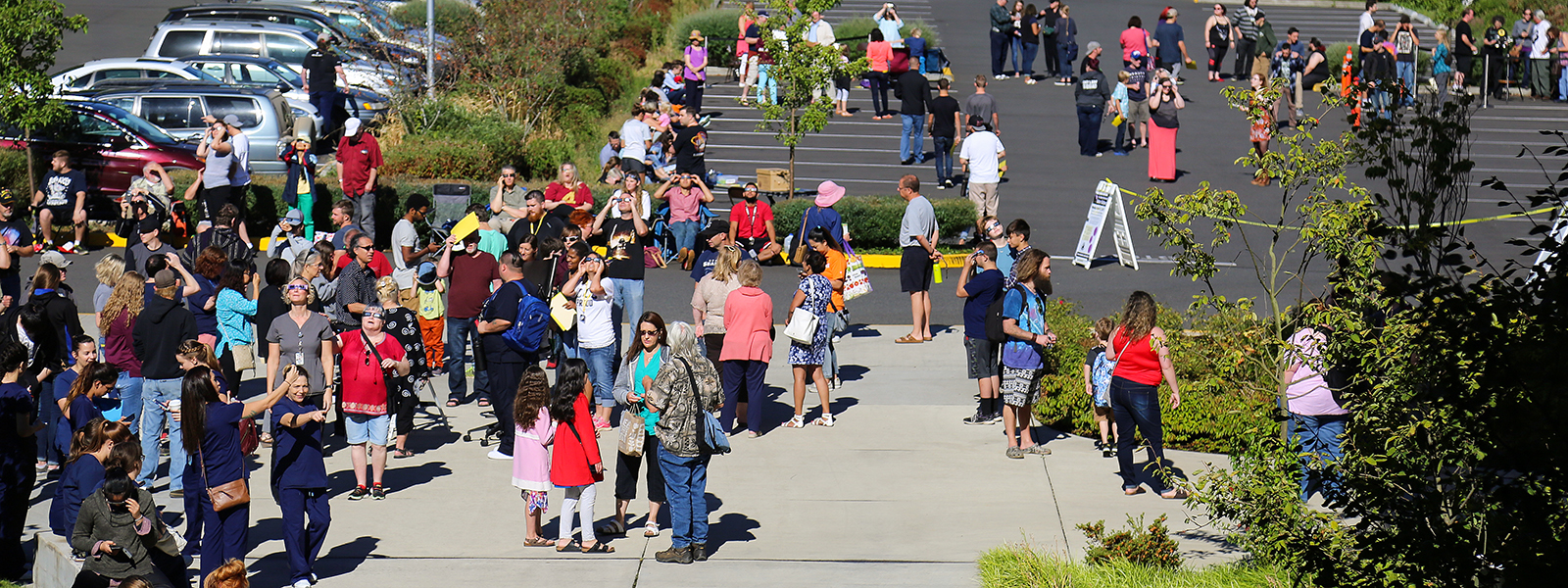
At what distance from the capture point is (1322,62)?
84.6 ft

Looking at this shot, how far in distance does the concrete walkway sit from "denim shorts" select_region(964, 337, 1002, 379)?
53cm

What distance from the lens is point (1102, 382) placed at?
10.8 meters

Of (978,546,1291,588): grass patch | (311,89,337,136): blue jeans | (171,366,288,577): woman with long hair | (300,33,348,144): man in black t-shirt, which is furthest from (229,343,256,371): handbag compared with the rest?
(311,89,337,136): blue jeans

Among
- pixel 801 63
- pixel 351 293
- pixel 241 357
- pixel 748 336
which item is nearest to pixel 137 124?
pixel 801 63

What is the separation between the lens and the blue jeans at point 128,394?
35.0 ft

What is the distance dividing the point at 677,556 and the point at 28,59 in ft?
46.3

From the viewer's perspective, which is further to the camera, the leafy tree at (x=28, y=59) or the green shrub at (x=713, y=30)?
the green shrub at (x=713, y=30)

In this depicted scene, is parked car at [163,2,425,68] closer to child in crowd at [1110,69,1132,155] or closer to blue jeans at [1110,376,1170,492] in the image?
child in crowd at [1110,69,1132,155]

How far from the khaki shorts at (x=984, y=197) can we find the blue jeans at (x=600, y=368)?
8.70 metres

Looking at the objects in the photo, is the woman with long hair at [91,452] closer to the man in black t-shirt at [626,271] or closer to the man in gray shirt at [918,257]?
the man in black t-shirt at [626,271]

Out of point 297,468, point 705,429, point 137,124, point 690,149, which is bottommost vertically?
point 297,468

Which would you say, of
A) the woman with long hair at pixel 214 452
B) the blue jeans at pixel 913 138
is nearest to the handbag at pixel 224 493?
the woman with long hair at pixel 214 452

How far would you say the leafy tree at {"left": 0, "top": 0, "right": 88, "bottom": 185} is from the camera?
18125 millimetres

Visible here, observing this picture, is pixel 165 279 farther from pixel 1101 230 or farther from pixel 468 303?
pixel 1101 230
